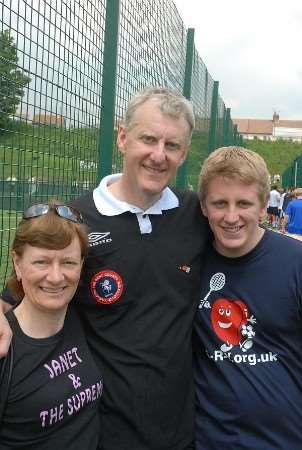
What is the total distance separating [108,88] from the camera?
3.83 meters

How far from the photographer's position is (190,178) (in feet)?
25.9

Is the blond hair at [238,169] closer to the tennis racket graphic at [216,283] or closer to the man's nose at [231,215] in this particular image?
the man's nose at [231,215]

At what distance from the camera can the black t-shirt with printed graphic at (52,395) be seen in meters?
1.73

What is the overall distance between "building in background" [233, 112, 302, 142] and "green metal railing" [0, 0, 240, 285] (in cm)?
8889

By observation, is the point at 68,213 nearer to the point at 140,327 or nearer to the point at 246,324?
the point at 140,327

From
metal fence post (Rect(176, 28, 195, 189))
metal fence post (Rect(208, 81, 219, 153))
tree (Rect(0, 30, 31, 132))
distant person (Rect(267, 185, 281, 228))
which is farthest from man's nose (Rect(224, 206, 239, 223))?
distant person (Rect(267, 185, 281, 228))

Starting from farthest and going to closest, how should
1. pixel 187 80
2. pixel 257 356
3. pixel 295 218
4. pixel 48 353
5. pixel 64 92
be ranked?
pixel 295 218, pixel 187 80, pixel 64 92, pixel 257 356, pixel 48 353

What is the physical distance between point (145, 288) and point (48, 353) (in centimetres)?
46

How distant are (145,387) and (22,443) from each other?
50 centimetres

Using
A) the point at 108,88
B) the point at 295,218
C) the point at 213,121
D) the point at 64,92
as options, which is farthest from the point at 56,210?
the point at 295,218

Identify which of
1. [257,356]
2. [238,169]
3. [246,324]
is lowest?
[257,356]

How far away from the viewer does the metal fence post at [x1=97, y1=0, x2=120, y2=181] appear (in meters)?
3.78

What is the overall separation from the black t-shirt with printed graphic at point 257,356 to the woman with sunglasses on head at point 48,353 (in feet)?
1.52

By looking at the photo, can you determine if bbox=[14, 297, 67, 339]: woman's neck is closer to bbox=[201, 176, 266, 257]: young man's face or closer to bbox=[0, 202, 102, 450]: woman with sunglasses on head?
bbox=[0, 202, 102, 450]: woman with sunglasses on head
